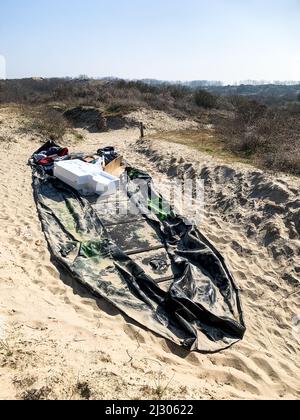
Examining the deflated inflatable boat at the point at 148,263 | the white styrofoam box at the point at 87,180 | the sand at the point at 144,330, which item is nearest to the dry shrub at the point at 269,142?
the sand at the point at 144,330

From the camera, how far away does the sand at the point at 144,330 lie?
3.04 meters

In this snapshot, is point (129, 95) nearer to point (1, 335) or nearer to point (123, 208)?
point (123, 208)

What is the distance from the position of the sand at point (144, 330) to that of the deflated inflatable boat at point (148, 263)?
18cm

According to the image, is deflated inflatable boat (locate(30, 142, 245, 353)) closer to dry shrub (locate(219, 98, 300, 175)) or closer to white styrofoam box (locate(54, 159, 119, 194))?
white styrofoam box (locate(54, 159, 119, 194))

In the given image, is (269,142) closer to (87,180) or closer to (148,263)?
(87,180)

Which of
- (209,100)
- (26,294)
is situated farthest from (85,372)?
(209,100)

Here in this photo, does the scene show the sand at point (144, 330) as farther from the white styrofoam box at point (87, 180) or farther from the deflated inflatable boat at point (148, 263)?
the white styrofoam box at point (87, 180)

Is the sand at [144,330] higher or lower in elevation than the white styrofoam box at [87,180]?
lower

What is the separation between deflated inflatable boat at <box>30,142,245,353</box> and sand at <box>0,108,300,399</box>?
6.9 inches

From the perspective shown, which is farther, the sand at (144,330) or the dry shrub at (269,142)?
the dry shrub at (269,142)

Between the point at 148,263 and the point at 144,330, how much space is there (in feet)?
4.82

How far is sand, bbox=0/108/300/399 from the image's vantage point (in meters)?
3.04

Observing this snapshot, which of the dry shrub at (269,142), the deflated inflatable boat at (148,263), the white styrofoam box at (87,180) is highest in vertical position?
the dry shrub at (269,142)

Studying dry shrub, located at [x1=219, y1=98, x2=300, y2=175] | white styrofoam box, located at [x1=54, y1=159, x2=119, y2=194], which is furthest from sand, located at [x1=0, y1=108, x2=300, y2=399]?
white styrofoam box, located at [x1=54, y1=159, x2=119, y2=194]
